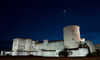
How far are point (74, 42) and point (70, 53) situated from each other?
12.5 feet

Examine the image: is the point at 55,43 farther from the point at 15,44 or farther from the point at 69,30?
the point at 15,44

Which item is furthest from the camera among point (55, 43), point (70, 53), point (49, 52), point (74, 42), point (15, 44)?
point (15, 44)

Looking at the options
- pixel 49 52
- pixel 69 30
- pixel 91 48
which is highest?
pixel 69 30

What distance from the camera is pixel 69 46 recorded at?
21250mm

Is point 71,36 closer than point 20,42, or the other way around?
point 71,36

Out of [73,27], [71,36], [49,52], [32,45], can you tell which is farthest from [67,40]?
[32,45]

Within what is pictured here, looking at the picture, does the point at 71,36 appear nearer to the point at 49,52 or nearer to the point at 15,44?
the point at 49,52

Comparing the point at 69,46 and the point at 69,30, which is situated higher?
the point at 69,30

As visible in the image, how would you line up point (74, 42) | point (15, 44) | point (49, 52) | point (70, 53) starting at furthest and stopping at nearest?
point (15, 44) < point (49, 52) < point (74, 42) < point (70, 53)

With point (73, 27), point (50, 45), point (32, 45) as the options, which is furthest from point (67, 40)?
point (32, 45)

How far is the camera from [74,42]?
69.0 feet

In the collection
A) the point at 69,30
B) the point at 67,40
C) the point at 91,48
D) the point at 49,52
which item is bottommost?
the point at 49,52

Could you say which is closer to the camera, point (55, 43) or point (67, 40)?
point (67, 40)

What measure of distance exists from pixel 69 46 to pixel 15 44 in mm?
20926
